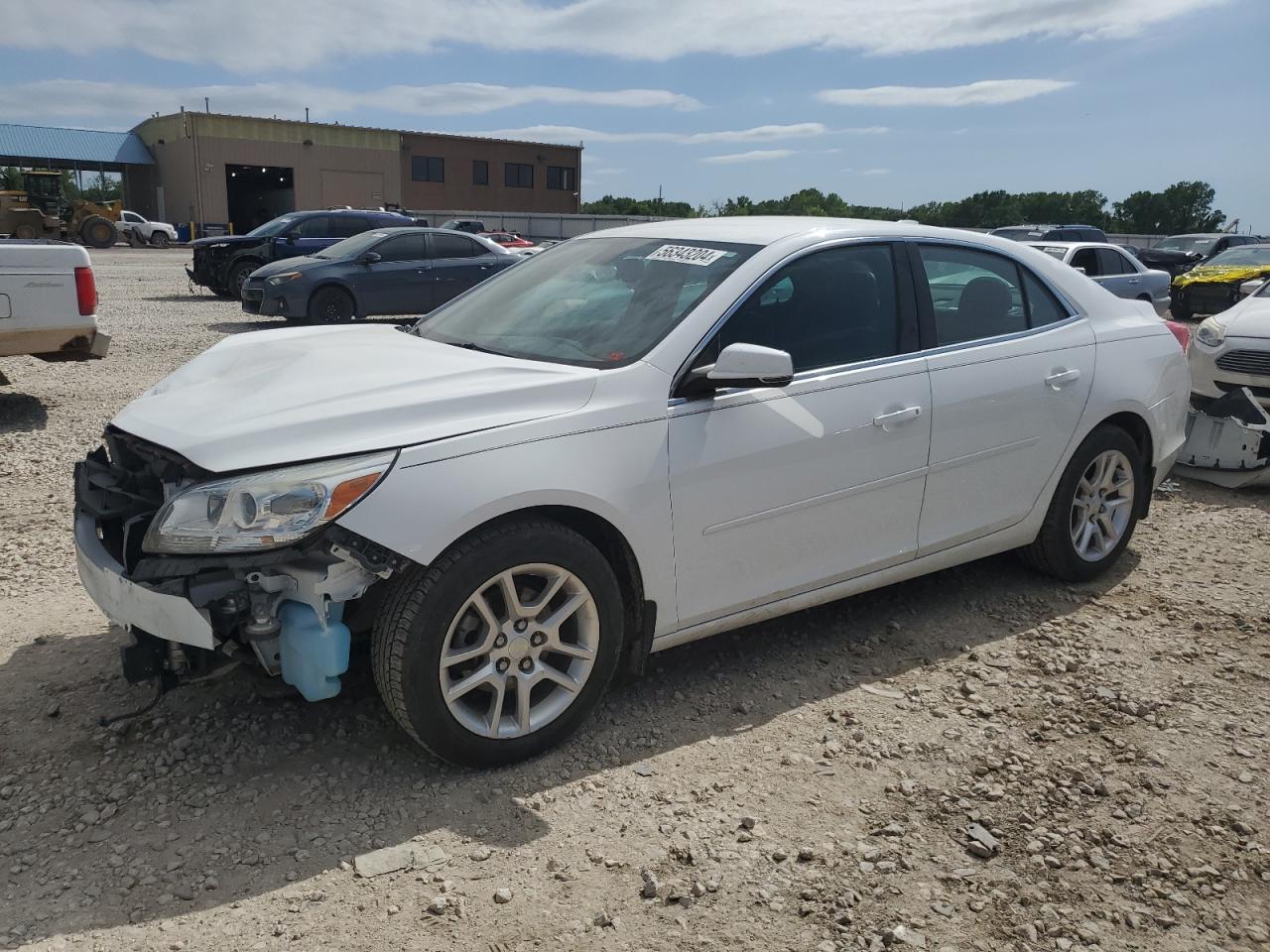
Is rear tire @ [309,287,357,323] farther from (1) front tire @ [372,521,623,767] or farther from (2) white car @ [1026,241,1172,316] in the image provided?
(1) front tire @ [372,521,623,767]

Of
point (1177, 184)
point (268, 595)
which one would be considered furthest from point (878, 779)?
point (1177, 184)

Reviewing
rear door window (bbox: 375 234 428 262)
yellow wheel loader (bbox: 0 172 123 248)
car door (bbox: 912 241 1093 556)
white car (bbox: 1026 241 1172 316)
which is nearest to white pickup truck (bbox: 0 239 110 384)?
car door (bbox: 912 241 1093 556)

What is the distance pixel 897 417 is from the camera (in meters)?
3.84

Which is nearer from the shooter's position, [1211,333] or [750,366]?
[750,366]

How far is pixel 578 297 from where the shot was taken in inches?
155

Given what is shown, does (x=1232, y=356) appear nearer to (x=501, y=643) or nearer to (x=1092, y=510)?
(x=1092, y=510)

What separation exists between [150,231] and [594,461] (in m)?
44.4

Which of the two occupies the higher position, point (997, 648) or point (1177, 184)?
point (1177, 184)

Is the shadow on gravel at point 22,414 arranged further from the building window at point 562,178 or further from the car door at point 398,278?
the building window at point 562,178

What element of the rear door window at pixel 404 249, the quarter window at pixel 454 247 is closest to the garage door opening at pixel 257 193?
the quarter window at pixel 454 247

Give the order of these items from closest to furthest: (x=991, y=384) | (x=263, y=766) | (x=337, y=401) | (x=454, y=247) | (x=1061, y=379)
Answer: (x=337, y=401)
(x=263, y=766)
(x=991, y=384)
(x=1061, y=379)
(x=454, y=247)

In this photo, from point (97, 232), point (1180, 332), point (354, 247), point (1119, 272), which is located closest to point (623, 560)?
point (1180, 332)

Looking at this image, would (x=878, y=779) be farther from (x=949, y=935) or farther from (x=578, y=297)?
(x=578, y=297)

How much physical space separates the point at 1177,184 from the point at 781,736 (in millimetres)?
66986
